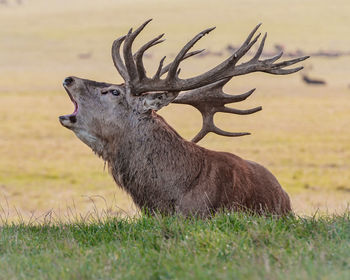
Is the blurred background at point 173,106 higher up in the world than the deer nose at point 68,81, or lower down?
lower down

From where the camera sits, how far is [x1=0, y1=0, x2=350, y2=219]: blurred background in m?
22.5

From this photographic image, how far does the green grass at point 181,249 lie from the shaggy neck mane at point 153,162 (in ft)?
3.08

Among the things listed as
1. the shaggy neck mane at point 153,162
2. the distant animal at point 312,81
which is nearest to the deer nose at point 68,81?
the shaggy neck mane at point 153,162

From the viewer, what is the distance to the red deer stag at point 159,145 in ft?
26.3

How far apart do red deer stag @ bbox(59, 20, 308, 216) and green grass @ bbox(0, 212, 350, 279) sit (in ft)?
3.35

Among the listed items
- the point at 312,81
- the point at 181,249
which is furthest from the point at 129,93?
the point at 312,81

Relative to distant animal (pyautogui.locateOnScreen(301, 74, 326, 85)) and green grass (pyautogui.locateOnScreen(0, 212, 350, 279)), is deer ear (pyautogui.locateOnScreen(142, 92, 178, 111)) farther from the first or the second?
distant animal (pyautogui.locateOnScreen(301, 74, 326, 85))

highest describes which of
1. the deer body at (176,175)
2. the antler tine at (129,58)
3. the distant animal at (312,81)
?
the antler tine at (129,58)

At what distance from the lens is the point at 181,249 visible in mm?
5684

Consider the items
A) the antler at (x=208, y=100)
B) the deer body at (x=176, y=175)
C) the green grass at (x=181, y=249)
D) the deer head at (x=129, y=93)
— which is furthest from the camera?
the antler at (x=208, y=100)

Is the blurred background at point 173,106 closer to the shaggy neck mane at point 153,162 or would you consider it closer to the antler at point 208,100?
the shaggy neck mane at point 153,162

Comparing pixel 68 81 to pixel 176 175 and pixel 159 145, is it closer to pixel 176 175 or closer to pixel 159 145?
pixel 159 145

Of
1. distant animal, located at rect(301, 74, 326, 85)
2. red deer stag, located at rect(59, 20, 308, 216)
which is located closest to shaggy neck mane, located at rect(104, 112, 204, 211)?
red deer stag, located at rect(59, 20, 308, 216)

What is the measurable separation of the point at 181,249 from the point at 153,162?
258cm
